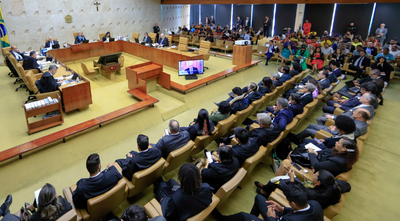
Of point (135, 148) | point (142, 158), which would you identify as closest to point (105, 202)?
point (142, 158)

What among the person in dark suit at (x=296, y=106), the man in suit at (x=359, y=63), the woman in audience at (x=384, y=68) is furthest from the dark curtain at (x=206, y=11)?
the person in dark suit at (x=296, y=106)

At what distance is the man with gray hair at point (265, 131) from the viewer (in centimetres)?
330

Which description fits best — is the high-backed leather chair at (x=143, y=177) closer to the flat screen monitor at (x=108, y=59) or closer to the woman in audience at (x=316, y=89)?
the woman in audience at (x=316, y=89)

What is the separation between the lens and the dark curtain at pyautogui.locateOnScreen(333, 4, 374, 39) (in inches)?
475

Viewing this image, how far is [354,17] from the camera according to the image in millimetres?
12500

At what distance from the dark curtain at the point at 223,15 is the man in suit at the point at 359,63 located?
11781mm

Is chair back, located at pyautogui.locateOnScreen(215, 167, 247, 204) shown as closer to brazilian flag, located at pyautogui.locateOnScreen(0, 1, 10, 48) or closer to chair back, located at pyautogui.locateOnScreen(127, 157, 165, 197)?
chair back, located at pyautogui.locateOnScreen(127, 157, 165, 197)

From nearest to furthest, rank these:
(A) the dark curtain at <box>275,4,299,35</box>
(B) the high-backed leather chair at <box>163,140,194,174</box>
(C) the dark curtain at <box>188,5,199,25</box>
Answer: (B) the high-backed leather chair at <box>163,140,194,174</box> → (A) the dark curtain at <box>275,4,299,35</box> → (C) the dark curtain at <box>188,5,199,25</box>

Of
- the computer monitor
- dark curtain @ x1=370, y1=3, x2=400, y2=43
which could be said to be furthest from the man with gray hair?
dark curtain @ x1=370, y1=3, x2=400, y2=43

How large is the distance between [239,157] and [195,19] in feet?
59.6

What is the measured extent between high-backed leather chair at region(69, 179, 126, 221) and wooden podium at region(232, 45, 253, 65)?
6674 millimetres

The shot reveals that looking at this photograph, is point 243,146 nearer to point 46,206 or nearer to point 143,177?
point 143,177

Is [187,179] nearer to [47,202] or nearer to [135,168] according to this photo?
[135,168]

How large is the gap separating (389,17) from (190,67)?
11252 mm
